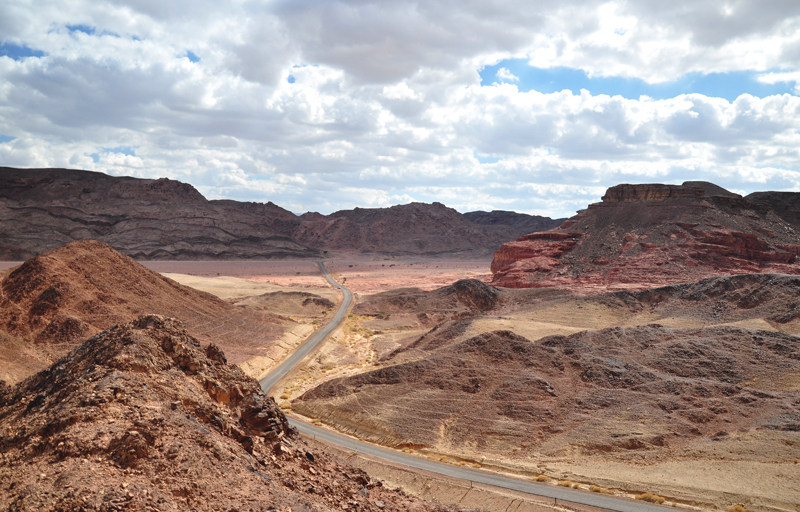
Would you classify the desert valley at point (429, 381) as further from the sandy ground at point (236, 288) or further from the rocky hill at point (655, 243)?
the sandy ground at point (236, 288)

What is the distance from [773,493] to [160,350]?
67.4ft

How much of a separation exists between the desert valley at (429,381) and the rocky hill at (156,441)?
0.16 ft

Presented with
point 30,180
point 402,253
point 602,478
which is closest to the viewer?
point 602,478

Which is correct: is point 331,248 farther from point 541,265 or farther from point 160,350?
point 160,350

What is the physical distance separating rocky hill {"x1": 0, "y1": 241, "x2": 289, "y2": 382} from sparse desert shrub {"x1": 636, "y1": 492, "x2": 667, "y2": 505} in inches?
1056

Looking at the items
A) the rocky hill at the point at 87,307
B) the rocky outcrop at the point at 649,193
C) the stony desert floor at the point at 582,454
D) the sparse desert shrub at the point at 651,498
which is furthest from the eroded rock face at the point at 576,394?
the rocky outcrop at the point at 649,193

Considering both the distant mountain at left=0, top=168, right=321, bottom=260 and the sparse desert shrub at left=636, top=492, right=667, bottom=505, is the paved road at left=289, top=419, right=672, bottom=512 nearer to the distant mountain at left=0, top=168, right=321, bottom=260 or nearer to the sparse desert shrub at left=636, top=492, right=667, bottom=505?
the sparse desert shrub at left=636, top=492, right=667, bottom=505

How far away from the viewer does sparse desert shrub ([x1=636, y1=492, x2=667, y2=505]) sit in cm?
1848

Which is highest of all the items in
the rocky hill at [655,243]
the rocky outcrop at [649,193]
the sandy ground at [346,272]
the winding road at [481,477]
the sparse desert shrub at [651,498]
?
the rocky outcrop at [649,193]

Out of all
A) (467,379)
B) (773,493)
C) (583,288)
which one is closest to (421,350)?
(467,379)

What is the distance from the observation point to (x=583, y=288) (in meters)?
63.9

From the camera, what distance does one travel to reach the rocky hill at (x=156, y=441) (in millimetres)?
9078

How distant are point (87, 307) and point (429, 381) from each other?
81.7 ft

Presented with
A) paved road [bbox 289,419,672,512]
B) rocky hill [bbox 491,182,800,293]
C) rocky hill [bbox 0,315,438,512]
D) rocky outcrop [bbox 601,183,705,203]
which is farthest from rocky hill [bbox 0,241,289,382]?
rocky outcrop [bbox 601,183,705,203]
